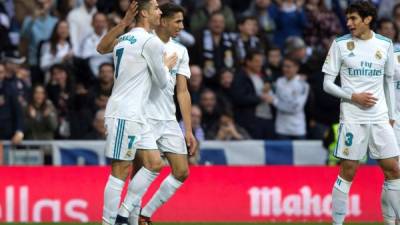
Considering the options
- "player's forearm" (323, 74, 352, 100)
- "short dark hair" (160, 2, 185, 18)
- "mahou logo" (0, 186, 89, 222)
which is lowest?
"mahou logo" (0, 186, 89, 222)

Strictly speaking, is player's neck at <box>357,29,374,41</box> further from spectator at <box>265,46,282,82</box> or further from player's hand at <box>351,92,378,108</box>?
spectator at <box>265,46,282,82</box>

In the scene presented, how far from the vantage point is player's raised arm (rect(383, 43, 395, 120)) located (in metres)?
13.6

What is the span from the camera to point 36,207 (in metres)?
17.4

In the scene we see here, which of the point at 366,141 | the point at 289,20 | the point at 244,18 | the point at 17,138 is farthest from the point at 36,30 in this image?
the point at 366,141

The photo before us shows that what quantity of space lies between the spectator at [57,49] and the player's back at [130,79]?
7769 millimetres

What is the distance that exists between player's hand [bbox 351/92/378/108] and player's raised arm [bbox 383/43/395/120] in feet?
1.18

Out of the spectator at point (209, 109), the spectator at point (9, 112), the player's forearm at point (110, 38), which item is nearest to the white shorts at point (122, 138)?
the player's forearm at point (110, 38)

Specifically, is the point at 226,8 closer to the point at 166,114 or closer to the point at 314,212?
the point at 314,212

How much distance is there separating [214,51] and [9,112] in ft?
12.4

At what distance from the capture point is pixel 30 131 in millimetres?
19375

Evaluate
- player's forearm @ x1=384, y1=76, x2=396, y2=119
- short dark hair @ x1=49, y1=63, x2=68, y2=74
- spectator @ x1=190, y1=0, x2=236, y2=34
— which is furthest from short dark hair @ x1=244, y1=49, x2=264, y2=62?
player's forearm @ x1=384, y1=76, x2=396, y2=119

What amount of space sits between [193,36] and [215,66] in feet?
2.09

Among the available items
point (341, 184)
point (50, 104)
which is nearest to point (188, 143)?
point (341, 184)

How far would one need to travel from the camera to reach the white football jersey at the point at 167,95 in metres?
13.5
